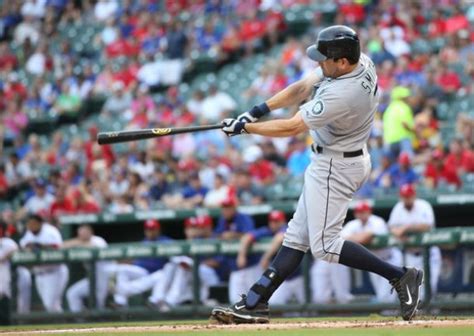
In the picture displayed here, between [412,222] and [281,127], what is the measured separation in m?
4.05

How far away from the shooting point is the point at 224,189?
12297 mm

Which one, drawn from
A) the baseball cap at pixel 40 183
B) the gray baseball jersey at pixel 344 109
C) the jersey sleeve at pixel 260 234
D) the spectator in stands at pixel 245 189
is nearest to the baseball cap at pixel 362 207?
the jersey sleeve at pixel 260 234

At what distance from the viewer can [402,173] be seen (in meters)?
11.4

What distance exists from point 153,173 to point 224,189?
209 centimetres

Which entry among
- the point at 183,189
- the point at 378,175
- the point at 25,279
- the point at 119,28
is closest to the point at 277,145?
the point at 183,189

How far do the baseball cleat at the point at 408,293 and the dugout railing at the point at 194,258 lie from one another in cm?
272

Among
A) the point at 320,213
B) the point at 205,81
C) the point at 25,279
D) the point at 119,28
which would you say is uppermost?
the point at 119,28

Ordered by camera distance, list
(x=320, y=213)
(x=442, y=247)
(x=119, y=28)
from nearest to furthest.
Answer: (x=320, y=213), (x=442, y=247), (x=119, y=28)

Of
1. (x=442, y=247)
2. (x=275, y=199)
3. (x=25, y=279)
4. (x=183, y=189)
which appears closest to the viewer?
(x=442, y=247)

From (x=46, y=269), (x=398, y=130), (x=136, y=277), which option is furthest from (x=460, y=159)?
(x=46, y=269)

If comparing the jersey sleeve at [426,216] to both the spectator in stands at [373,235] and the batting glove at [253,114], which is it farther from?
the batting glove at [253,114]

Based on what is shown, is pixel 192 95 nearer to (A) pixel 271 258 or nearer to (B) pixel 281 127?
(A) pixel 271 258

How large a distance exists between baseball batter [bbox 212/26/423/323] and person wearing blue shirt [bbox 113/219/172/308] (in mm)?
4455

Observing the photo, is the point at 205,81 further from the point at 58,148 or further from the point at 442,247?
the point at 442,247
